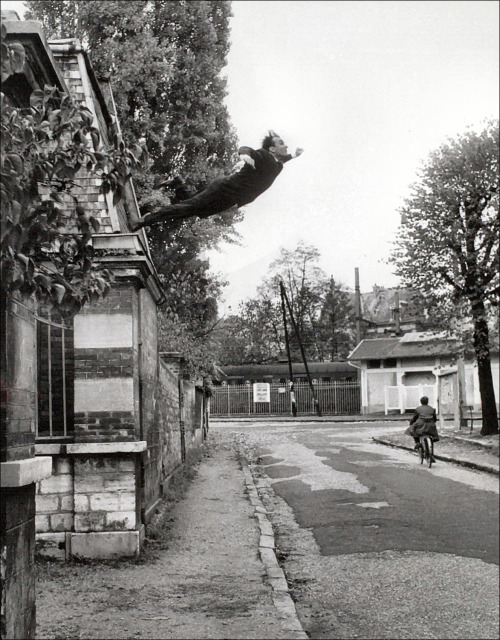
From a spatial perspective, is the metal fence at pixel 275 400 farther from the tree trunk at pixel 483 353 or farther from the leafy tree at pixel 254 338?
the tree trunk at pixel 483 353

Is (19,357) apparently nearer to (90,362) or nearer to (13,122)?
(13,122)

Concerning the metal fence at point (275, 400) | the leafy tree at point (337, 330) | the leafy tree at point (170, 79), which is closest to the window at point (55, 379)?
the leafy tree at point (170, 79)

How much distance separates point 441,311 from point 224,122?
8.10 metres

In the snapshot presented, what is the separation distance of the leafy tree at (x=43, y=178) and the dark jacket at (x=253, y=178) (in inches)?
24.9

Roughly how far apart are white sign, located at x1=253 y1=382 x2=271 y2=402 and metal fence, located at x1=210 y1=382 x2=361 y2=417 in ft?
1.70

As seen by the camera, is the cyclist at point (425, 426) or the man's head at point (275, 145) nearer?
the man's head at point (275, 145)

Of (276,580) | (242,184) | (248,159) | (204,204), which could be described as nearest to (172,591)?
(276,580)

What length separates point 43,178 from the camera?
3.37 metres

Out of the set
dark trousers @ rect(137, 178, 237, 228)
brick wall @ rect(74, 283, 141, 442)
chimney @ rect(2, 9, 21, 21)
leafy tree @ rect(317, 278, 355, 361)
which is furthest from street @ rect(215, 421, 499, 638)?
leafy tree @ rect(317, 278, 355, 361)

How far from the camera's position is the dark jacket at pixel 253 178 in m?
3.99

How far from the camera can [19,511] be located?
12.8ft

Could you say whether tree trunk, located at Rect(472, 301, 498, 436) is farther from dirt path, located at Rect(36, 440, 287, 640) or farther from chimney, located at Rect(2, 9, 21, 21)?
chimney, located at Rect(2, 9, 21, 21)

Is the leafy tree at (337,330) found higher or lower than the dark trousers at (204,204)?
higher

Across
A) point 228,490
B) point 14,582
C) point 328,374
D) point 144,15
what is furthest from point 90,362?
point 328,374
